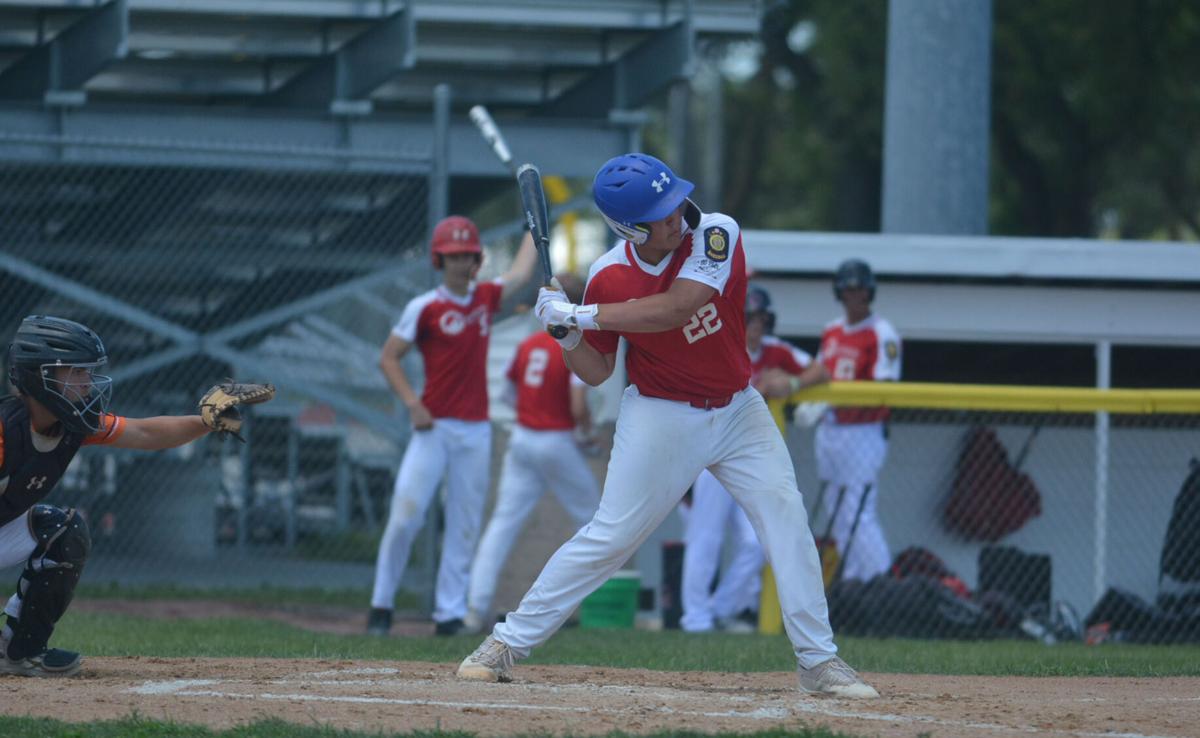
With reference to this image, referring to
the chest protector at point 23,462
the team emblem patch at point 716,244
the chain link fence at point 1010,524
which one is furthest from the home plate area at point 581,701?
the chain link fence at point 1010,524

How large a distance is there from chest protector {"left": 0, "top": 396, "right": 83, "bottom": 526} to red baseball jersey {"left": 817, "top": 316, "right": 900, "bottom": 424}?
512cm

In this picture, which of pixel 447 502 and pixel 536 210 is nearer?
pixel 536 210

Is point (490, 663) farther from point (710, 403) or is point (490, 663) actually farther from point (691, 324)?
point (691, 324)

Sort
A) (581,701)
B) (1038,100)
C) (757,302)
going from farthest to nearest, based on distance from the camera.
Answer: (1038,100)
(757,302)
(581,701)

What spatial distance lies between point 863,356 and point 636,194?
4.53 meters

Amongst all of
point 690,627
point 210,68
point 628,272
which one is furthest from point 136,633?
point 210,68

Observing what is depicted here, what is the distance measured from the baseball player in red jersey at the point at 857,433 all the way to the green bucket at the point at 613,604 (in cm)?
141

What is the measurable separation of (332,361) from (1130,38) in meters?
13.0

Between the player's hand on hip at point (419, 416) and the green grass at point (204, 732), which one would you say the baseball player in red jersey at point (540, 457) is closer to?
the player's hand on hip at point (419, 416)

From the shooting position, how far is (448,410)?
9625mm

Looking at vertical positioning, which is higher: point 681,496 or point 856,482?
point 681,496

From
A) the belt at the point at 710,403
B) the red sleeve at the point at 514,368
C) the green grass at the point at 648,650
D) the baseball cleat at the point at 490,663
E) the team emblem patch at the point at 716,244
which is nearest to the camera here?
the team emblem patch at the point at 716,244

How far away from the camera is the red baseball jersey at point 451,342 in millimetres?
9625

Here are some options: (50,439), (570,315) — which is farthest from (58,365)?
(570,315)
